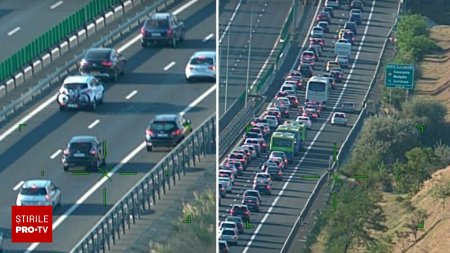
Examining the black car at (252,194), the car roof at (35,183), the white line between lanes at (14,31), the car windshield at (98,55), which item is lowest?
the black car at (252,194)

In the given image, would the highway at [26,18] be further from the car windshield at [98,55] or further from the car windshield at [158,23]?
the car windshield at [158,23]

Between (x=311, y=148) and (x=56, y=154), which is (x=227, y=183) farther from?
(x=56, y=154)

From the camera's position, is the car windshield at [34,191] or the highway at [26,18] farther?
the highway at [26,18]

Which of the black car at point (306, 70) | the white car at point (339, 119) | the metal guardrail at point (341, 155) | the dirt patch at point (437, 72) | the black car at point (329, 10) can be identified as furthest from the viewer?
the black car at point (329, 10)

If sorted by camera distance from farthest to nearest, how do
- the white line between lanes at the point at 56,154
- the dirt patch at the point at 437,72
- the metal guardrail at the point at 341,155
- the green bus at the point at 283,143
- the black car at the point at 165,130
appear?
the dirt patch at the point at 437,72 → the green bus at the point at 283,143 → the metal guardrail at the point at 341,155 → the white line between lanes at the point at 56,154 → the black car at the point at 165,130

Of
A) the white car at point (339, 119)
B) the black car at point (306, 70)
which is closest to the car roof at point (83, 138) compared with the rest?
the white car at point (339, 119)

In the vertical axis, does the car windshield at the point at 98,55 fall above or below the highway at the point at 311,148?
above

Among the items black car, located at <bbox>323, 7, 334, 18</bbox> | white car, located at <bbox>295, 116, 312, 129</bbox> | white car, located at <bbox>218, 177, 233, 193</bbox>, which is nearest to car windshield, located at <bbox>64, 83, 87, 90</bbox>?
white car, located at <bbox>218, 177, 233, 193</bbox>

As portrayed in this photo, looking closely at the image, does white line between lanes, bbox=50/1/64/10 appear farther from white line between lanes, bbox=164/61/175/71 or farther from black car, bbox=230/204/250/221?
black car, bbox=230/204/250/221
